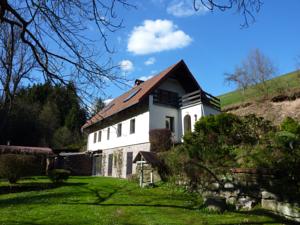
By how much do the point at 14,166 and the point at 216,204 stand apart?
13.3m

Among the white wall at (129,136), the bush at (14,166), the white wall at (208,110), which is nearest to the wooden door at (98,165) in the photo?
the white wall at (129,136)

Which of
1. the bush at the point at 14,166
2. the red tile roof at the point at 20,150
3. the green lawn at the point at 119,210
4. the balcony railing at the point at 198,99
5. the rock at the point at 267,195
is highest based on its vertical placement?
the balcony railing at the point at 198,99

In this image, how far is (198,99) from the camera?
24031 mm

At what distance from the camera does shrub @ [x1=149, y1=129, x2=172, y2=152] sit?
21.9 meters

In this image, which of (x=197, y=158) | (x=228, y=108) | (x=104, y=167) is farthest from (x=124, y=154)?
(x=197, y=158)

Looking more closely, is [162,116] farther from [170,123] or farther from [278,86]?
[278,86]

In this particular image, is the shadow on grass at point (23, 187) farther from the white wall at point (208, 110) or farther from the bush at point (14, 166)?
the white wall at point (208, 110)

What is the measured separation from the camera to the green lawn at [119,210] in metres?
9.40

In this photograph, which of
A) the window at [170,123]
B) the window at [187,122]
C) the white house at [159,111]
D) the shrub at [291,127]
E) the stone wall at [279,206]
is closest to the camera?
the stone wall at [279,206]

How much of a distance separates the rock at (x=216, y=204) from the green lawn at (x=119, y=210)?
10.4 inches

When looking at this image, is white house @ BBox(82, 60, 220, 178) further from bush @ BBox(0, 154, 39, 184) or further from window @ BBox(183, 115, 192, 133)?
bush @ BBox(0, 154, 39, 184)

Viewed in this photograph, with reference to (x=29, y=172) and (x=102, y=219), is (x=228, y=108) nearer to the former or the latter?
(x=29, y=172)

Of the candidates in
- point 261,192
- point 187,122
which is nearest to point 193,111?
point 187,122

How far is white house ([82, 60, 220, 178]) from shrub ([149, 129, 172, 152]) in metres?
0.76
